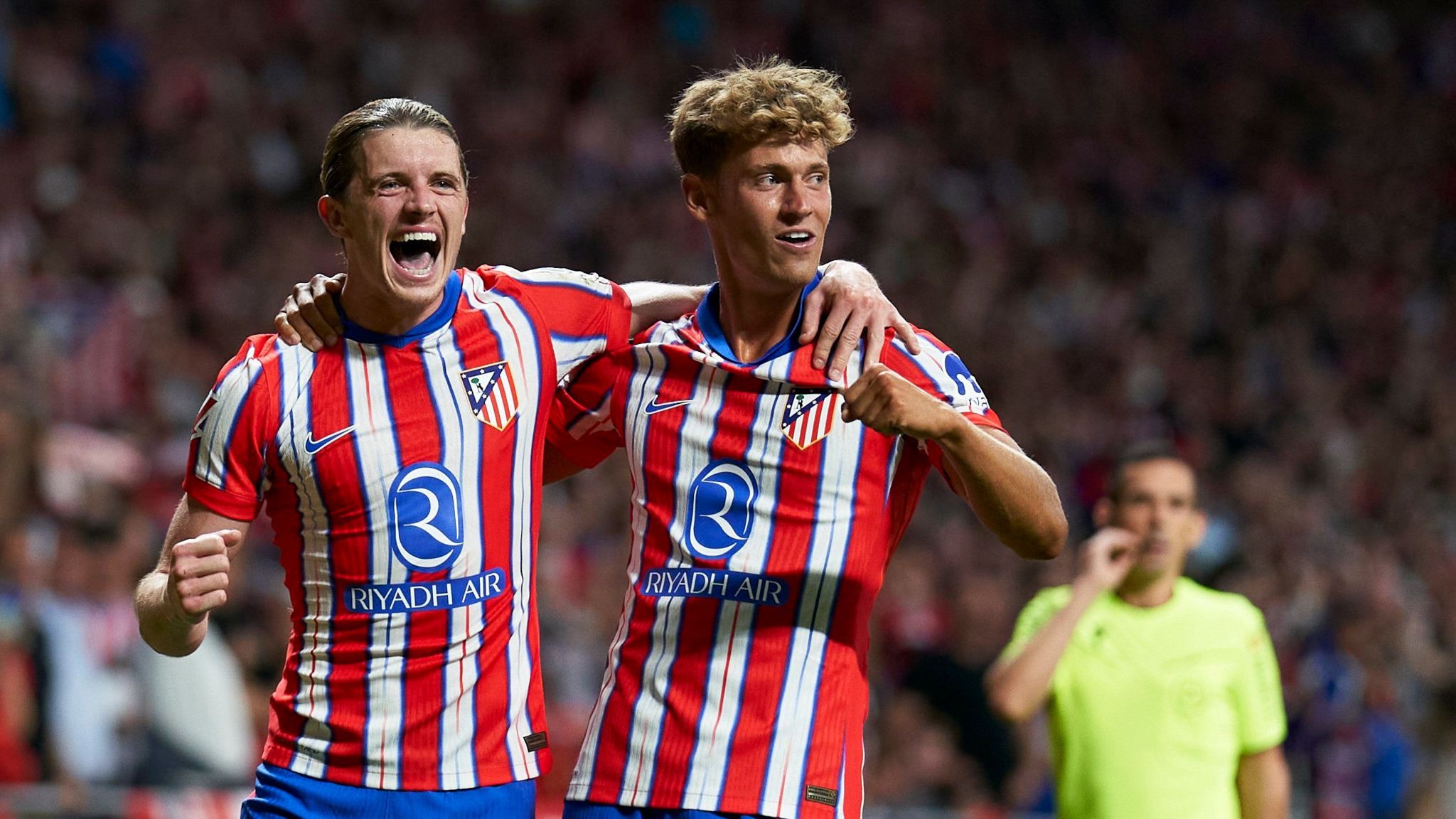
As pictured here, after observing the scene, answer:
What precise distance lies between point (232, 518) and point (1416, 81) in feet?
49.2

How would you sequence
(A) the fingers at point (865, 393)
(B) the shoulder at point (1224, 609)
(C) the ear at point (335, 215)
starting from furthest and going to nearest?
1. (B) the shoulder at point (1224, 609)
2. (C) the ear at point (335, 215)
3. (A) the fingers at point (865, 393)

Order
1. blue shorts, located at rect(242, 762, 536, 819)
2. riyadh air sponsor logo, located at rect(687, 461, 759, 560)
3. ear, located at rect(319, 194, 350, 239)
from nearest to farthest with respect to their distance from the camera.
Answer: blue shorts, located at rect(242, 762, 536, 819), riyadh air sponsor logo, located at rect(687, 461, 759, 560), ear, located at rect(319, 194, 350, 239)

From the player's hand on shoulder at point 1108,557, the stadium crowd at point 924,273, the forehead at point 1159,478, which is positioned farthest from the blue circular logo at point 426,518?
the stadium crowd at point 924,273

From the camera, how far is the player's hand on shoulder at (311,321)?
358cm

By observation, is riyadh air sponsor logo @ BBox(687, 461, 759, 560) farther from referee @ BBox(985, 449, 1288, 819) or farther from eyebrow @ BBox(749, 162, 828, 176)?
referee @ BBox(985, 449, 1288, 819)

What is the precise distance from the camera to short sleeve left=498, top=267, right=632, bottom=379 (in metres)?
3.79

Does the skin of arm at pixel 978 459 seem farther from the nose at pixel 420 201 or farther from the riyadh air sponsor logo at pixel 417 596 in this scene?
the nose at pixel 420 201

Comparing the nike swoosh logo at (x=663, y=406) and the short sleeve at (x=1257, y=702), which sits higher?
the nike swoosh logo at (x=663, y=406)

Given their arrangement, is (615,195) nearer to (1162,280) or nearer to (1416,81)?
(1162,280)

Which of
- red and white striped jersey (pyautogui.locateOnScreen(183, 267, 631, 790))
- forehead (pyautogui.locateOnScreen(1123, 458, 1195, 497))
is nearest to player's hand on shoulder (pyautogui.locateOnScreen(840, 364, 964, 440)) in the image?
red and white striped jersey (pyautogui.locateOnScreen(183, 267, 631, 790))

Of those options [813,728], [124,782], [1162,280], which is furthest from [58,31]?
[813,728]

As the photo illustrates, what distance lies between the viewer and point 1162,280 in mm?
13852

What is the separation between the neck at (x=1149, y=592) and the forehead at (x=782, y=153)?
2.06 metres

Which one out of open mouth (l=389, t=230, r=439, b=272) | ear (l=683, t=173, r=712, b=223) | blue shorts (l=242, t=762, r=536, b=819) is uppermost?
ear (l=683, t=173, r=712, b=223)
